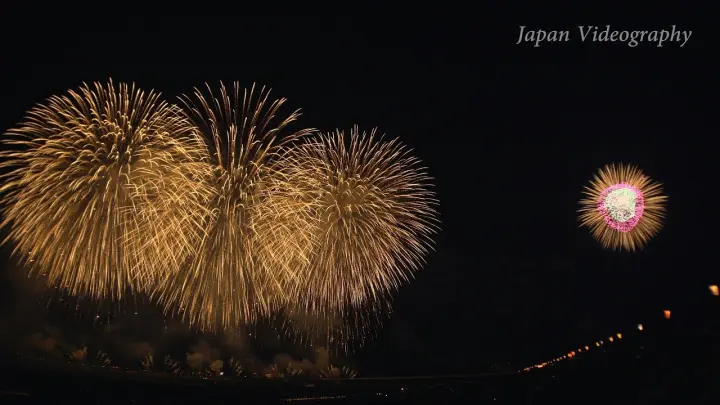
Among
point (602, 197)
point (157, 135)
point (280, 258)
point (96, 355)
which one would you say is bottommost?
point (96, 355)

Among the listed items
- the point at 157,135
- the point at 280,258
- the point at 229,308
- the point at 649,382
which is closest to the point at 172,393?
the point at 229,308

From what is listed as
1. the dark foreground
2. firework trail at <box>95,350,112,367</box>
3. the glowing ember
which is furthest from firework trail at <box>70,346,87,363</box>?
the glowing ember

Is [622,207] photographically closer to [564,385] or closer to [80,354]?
[564,385]

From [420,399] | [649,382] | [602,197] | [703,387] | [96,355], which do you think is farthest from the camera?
[96,355]

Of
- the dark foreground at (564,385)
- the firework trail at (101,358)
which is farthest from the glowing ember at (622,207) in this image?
the firework trail at (101,358)

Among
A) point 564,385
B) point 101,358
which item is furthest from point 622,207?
point 101,358

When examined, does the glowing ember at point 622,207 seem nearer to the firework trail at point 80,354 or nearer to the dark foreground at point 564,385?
the dark foreground at point 564,385

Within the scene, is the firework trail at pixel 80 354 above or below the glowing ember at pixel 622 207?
below

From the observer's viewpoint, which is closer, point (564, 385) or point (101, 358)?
point (564, 385)

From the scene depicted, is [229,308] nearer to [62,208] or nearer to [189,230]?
[189,230]
